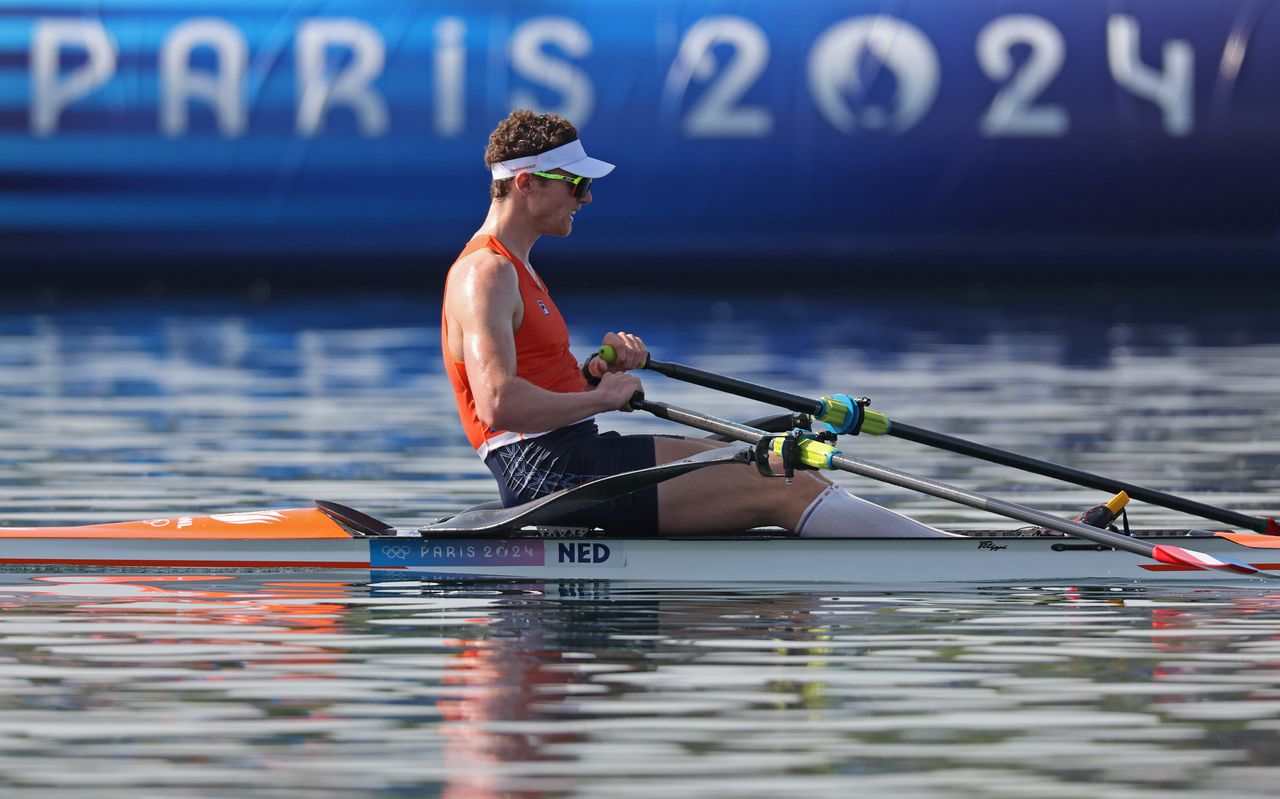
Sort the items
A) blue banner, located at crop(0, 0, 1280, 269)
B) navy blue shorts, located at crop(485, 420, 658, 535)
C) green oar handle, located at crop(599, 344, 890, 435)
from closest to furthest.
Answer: navy blue shorts, located at crop(485, 420, 658, 535) → green oar handle, located at crop(599, 344, 890, 435) → blue banner, located at crop(0, 0, 1280, 269)

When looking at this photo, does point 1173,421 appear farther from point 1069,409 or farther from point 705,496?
point 705,496

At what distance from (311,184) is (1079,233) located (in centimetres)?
762

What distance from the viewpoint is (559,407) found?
8289mm

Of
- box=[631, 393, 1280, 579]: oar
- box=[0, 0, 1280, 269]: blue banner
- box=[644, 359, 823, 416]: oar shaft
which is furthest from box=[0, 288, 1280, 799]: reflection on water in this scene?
box=[0, 0, 1280, 269]: blue banner

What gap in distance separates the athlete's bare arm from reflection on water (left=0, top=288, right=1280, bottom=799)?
0.57 metres

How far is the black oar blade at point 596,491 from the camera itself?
323 inches

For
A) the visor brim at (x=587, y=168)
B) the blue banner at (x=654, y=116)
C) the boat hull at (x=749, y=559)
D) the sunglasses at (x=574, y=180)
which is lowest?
the boat hull at (x=749, y=559)

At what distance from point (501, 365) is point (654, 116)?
58.1 feet

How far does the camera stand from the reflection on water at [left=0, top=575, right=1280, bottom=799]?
5.50 metres

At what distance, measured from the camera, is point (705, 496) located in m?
8.50

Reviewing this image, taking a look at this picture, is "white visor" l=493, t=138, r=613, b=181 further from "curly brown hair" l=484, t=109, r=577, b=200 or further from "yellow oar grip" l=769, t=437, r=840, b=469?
"yellow oar grip" l=769, t=437, r=840, b=469

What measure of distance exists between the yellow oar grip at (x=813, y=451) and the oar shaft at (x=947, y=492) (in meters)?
0.03

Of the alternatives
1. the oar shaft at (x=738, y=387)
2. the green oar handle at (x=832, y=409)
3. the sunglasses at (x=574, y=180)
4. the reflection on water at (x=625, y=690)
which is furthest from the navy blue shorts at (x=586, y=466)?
the sunglasses at (x=574, y=180)

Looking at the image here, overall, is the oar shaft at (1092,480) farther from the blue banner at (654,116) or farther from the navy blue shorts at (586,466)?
the blue banner at (654,116)
